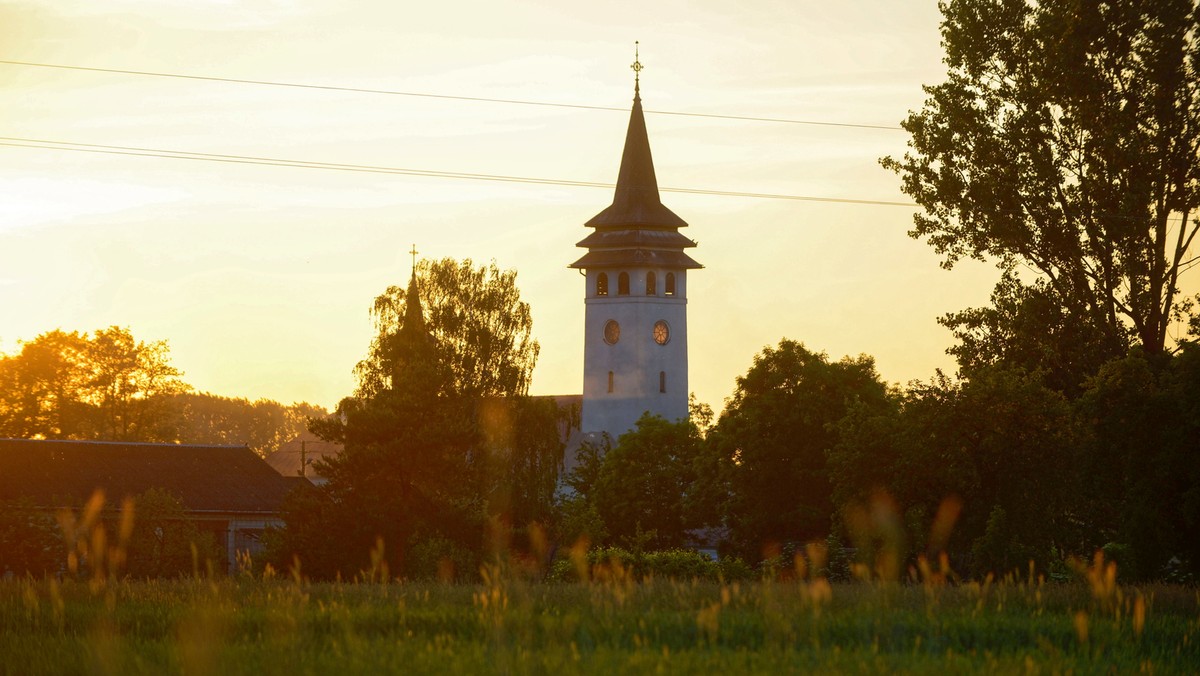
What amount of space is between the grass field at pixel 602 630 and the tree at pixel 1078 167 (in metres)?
23.4

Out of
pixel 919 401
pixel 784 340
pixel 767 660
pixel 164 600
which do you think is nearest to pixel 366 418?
pixel 919 401

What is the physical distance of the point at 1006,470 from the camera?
39.2m

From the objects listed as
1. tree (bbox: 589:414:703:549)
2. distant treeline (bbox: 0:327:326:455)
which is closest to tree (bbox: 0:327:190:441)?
→ distant treeline (bbox: 0:327:326:455)

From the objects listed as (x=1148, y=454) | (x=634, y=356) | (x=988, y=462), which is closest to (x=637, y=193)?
(x=634, y=356)

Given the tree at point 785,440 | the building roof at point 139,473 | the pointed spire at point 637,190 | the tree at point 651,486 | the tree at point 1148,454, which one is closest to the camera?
the tree at point 1148,454

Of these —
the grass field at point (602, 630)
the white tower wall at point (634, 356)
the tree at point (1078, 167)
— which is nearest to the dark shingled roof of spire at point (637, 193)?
the white tower wall at point (634, 356)

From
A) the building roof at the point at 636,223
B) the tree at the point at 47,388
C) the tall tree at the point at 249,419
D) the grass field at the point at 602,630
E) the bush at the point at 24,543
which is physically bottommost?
the grass field at the point at 602,630

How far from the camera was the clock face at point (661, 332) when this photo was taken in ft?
358

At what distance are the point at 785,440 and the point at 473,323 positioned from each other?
20.1 m

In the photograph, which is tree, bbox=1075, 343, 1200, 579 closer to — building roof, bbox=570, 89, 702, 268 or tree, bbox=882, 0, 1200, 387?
tree, bbox=882, 0, 1200, 387

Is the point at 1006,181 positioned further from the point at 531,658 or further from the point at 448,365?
the point at 448,365

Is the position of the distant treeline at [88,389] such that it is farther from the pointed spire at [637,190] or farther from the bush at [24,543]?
the bush at [24,543]

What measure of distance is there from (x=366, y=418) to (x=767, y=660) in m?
36.4

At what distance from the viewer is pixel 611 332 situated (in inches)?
4313
